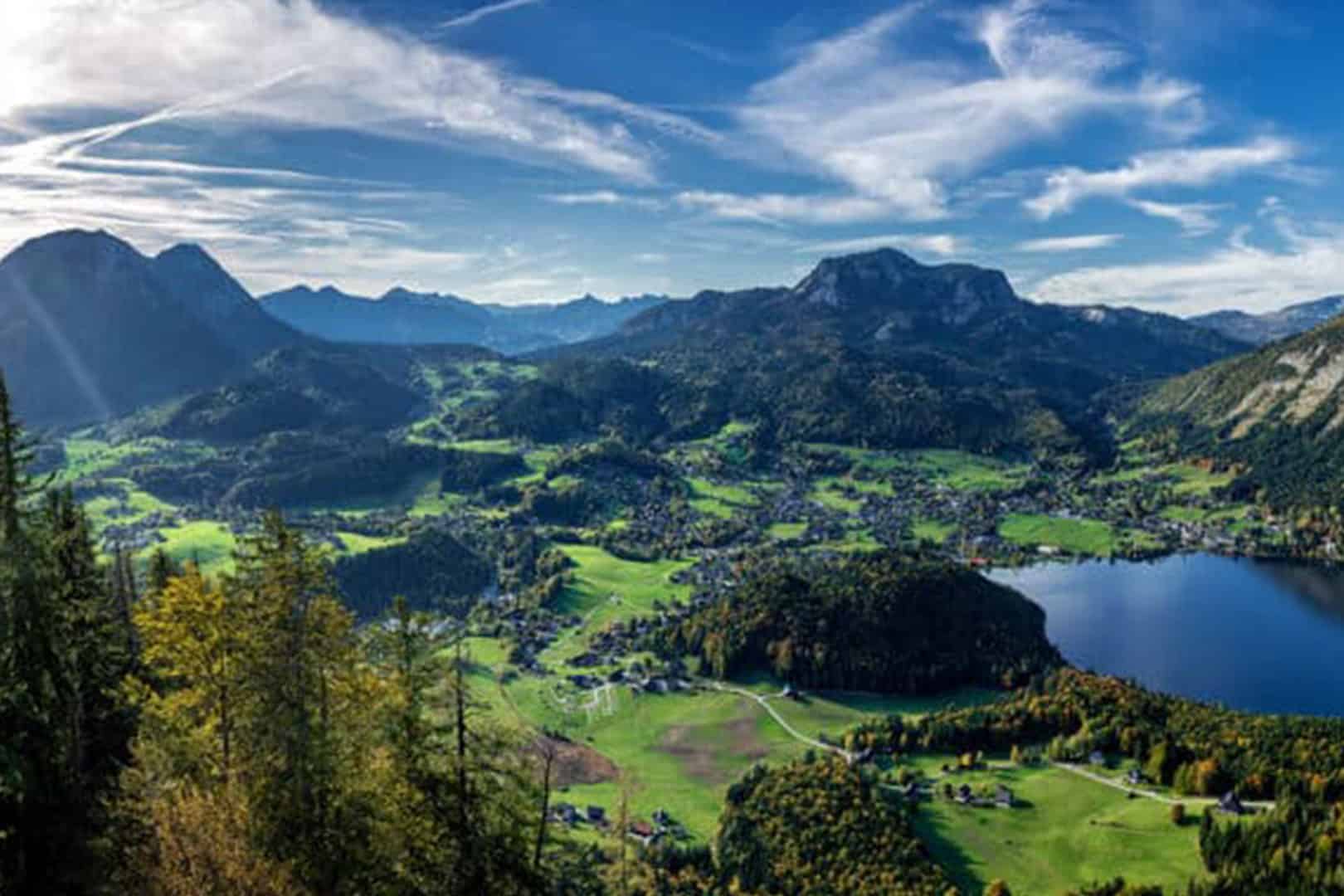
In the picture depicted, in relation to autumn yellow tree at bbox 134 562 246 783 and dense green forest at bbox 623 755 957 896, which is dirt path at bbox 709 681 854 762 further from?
autumn yellow tree at bbox 134 562 246 783

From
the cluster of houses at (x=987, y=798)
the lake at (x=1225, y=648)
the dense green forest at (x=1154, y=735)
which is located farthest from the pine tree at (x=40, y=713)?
the lake at (x=1225, y=648)

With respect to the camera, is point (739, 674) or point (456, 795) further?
point (739, 674)

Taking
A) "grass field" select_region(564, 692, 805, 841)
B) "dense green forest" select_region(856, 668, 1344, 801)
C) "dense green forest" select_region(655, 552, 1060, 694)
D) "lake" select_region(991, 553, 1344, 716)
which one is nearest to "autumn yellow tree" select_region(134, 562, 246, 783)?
"grass field" select_region(564, 692, 805, 841)

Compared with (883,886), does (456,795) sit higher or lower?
higher

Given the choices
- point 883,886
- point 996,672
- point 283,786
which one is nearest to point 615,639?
point 996,672

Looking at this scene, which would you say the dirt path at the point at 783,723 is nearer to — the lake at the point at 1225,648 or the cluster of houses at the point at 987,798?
the cluster of houses at the point at 987,798

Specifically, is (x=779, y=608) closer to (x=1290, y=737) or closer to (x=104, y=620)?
(x=1290, y=737)
